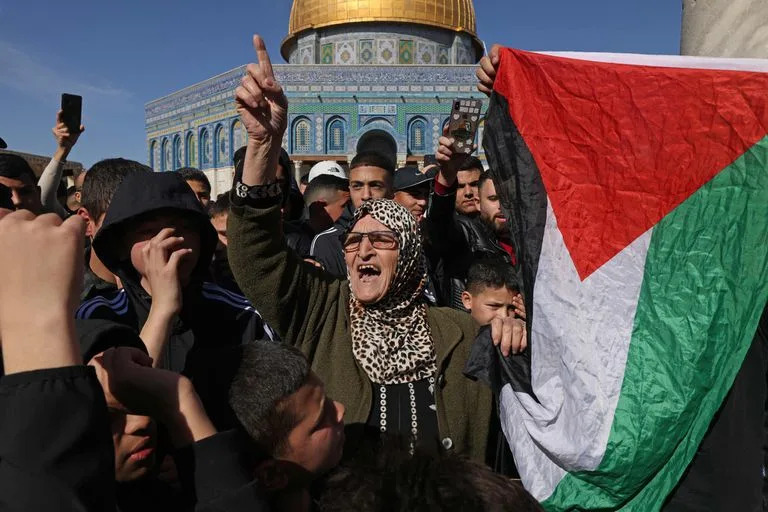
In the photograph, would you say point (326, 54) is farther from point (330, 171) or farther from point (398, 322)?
point (398, 322)

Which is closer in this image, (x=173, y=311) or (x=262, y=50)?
(x=173, y=311)

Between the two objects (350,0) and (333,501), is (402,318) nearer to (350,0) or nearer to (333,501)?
(333,501)

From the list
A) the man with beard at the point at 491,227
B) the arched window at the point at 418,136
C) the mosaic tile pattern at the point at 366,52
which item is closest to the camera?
the man with beard at the point at 491,227

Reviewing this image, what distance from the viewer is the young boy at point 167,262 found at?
182 cm

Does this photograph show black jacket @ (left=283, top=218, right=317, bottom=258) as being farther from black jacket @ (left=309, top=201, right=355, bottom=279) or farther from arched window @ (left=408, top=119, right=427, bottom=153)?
arched window @ (left=408, top=119, right=427, bottom=153)

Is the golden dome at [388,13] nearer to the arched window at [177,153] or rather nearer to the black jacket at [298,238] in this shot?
the arched window at [177,153]

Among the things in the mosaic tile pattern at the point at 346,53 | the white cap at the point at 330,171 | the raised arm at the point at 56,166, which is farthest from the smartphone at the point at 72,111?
the mosaic tile pattern at the point at 346,53

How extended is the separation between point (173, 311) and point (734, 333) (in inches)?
57.4

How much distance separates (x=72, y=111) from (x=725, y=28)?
346cm

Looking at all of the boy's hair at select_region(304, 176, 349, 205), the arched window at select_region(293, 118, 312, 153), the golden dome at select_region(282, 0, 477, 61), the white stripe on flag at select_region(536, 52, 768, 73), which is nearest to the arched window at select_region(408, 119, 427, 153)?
the arched window at select_region(293, 118, 312, 153)

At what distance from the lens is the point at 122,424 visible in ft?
3.53

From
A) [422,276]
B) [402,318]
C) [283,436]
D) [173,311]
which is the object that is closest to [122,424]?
[283,436]

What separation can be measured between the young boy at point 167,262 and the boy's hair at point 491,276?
1.20 meters

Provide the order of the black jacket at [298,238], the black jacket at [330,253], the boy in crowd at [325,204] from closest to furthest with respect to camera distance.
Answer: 1. the black jacket at [330,253]
2. the black jacket at [298,238]
3. the boy in crowd at [325,204]
